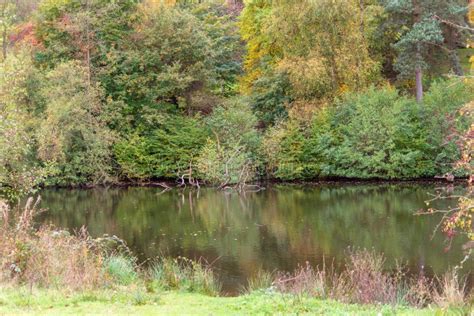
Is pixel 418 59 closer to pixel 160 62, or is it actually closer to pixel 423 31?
pixel 423 31

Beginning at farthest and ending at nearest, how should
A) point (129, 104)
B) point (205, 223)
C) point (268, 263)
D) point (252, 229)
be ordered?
point (129, 104) < point (205, 223) < point (252, 229) < point (268, 263)

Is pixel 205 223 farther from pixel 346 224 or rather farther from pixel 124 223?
pixel 346 224

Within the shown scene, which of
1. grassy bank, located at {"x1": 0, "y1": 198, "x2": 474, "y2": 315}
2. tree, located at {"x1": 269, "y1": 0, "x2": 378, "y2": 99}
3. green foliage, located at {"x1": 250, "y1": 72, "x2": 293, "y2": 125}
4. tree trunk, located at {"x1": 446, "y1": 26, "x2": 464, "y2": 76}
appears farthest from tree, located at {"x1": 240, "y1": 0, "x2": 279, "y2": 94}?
grassy bank, located at {"x1": 0, "y1": 198, "x2": 474, "y2": 315}

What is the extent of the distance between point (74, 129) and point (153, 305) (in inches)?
978

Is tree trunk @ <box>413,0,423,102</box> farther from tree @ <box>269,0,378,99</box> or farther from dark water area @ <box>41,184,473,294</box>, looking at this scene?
dark water area @ <box>41,184,473,294</box>

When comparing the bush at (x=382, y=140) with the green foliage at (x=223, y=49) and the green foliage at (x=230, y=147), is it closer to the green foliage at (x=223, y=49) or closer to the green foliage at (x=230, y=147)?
the green foliage at (x=230, y=147)

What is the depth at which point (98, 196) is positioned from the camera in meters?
30.0

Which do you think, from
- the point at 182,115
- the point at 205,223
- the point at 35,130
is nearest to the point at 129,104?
the point at 182,115

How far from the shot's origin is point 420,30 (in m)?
29.7

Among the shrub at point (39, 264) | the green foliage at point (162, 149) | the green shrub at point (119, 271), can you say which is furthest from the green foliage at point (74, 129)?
the shrub at point (39, 264)

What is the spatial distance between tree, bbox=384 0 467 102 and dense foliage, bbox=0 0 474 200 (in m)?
0.09

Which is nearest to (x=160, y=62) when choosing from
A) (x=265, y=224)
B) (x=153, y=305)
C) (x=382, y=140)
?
(x=382, y=140)

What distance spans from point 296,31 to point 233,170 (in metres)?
8.99

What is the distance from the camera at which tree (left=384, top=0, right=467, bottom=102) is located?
97.6ft
